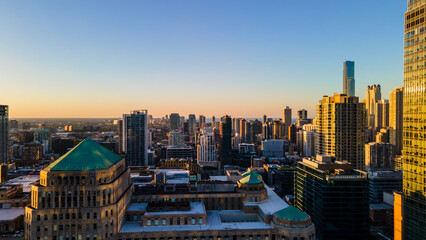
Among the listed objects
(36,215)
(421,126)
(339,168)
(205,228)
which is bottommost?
(205,228)

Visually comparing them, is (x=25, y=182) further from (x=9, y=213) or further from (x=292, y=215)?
(x=292, y=215)

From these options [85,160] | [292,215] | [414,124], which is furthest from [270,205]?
[85,160]

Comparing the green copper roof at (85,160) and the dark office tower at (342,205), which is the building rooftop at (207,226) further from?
the dark office tower at (342,205)

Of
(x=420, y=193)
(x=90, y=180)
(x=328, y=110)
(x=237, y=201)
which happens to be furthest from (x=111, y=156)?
(x=328, y=110)

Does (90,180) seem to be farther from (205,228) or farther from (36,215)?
(205,228)

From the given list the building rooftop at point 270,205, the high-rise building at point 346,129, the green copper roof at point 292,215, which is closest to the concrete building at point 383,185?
the high-rise building at point 346,129

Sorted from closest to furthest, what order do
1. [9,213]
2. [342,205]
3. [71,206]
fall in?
1. [71,206]
2. [9,213]
3. [342,205]

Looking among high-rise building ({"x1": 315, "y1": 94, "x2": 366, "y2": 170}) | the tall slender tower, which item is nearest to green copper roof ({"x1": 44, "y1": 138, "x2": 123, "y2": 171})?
the tall slender tower
